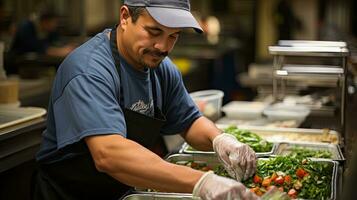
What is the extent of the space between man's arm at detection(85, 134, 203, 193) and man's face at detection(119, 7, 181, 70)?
1.33 ft

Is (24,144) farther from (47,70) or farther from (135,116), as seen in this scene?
(47,70)

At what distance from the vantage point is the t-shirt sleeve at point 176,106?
2717mm

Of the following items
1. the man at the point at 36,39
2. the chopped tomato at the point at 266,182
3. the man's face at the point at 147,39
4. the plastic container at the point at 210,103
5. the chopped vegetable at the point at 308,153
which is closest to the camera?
the man's face at the point at 147,39

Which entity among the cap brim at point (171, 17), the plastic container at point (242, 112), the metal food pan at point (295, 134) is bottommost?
the plastic container at point (242, 112)

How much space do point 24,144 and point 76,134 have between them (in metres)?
1.29

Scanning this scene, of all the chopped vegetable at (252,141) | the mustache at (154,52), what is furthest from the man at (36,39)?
the mustache at (154,52)

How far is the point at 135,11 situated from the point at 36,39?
19.6 ft

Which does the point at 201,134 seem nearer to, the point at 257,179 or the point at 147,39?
the point at 257,179

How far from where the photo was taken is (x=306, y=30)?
11.7 metres

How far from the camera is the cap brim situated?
7.04 feet

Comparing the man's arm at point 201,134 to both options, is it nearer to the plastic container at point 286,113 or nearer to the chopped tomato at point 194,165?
the chopped tomato at point 194,165

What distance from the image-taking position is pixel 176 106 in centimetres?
275

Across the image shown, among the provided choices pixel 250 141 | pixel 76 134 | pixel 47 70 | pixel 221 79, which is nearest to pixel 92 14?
pixel 221 79

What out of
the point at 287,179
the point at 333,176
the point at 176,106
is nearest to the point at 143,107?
the point at 176,106
